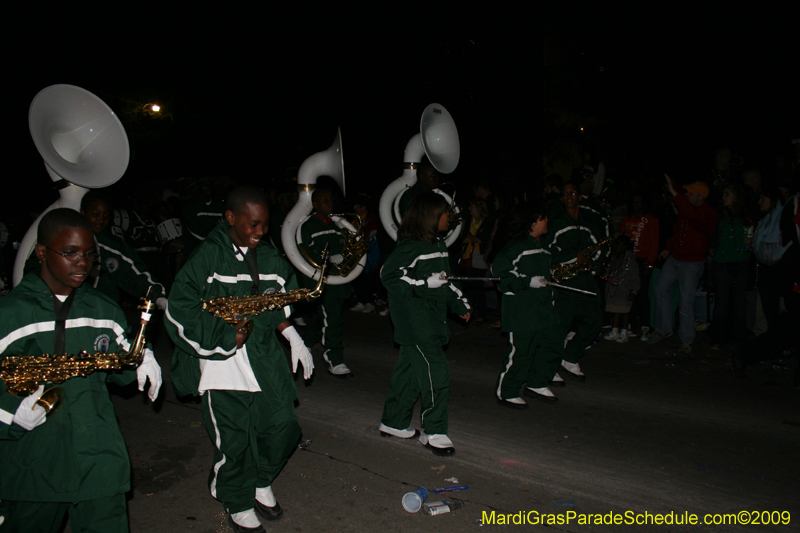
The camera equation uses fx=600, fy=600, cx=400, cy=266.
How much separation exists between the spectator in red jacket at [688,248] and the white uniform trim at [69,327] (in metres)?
7.17

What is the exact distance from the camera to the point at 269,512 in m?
3.82

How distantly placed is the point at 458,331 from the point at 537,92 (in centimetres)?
734

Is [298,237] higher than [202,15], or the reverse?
[202,15]

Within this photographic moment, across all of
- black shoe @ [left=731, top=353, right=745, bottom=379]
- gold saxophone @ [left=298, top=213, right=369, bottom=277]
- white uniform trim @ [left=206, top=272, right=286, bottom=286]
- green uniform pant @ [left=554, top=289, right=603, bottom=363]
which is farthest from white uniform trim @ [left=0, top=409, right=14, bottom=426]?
black shoe @ [left=731, top=353, right=745, bottom=379]

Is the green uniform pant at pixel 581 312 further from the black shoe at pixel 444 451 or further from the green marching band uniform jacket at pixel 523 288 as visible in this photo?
the black shoe at pixel 444 451

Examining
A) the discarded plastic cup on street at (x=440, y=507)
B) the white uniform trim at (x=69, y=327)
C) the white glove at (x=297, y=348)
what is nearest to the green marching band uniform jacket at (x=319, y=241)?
the white glove at (x=297, y=348)

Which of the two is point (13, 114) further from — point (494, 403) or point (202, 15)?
point (494, 403)

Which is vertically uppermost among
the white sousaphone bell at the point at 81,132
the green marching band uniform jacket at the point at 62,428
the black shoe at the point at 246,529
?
the white sousaphone bell at the point at 81,132

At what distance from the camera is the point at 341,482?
14.2 feet

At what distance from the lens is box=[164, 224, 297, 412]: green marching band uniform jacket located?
3.33m

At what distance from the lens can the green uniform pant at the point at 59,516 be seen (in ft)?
8.80

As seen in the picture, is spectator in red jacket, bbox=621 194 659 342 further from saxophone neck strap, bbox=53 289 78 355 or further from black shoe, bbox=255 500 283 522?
saxophone neck strap, bbox=53 289 78 355

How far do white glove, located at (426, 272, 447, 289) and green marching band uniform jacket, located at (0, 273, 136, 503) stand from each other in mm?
2504

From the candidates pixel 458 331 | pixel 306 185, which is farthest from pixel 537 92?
pixel 306 185
